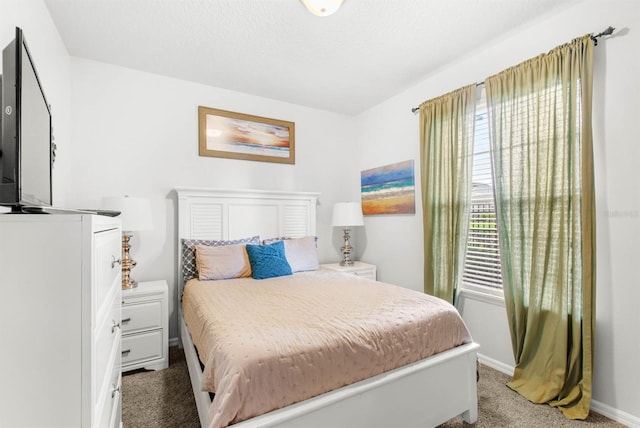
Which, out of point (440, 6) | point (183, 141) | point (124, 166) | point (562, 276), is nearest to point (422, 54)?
point (440, 6)

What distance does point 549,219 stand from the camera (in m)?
2.02

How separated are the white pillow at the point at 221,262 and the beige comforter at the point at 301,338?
405mm

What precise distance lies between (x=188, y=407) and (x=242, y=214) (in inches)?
71.1

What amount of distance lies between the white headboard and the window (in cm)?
174

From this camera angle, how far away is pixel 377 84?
3.17 m

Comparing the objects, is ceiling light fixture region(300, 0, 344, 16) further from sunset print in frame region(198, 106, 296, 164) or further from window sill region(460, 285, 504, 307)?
window sill region(460, 285, 504, 307)

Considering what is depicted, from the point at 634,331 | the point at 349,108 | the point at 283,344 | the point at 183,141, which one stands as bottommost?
the point at 634,331

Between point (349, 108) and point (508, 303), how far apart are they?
2.78m

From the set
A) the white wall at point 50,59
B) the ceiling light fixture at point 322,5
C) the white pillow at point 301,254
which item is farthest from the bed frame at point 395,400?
the ceiling light fixture at point 322,5

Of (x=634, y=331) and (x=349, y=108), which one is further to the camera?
(x=349, y=108)

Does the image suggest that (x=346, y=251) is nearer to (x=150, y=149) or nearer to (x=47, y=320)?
(x=150, y=149)

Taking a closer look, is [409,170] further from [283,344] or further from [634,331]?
[283,344]

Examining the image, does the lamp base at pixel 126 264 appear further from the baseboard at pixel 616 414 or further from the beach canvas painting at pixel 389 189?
the baseboard at pixel 616 414

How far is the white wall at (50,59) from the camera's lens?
4.96ft
